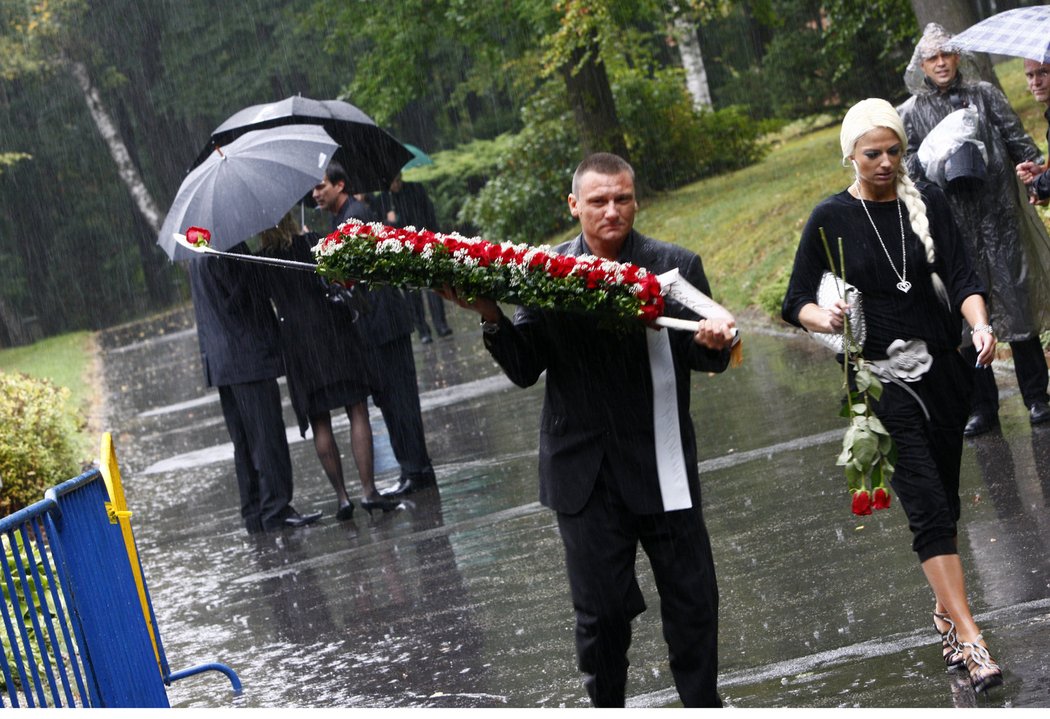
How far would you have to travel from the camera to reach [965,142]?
8.07 meters

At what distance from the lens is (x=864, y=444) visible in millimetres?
5043

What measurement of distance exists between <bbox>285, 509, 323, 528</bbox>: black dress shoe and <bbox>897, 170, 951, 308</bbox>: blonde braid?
5871 millimetres

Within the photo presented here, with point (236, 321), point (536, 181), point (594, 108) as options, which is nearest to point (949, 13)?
point (236, 321)

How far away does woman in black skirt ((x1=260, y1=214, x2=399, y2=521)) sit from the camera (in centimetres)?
957

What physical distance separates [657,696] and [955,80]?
4.27 metres

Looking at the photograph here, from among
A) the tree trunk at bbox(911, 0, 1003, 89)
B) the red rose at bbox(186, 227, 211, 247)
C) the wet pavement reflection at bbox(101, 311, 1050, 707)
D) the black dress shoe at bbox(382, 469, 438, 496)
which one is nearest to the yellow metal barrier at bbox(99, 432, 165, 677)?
the wet pavement reflection at bbox(101, 311, 1050, 707)

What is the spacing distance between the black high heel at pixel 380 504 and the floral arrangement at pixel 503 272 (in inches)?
200

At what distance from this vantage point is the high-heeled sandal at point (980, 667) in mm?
4867

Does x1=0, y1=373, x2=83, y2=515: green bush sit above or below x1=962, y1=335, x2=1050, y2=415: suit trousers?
above

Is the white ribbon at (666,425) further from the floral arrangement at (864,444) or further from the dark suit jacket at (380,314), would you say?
the dark suit jacket at (380,314)

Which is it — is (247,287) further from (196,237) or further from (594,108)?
(594,108)

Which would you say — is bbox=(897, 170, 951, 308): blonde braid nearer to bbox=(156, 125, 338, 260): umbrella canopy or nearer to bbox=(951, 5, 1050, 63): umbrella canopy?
bbox=(951, 5, 1050, 63): umbrella canopy

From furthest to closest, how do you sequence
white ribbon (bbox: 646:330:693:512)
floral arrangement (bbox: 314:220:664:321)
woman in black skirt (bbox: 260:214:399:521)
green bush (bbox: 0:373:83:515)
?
green bush (bbox: 0:373:83:515) < woman in black skirt (bbox: 260:214:399:521) < white ribbon (bbox: 646:330:693:512) < floral arrangement (bbox: 314:220:664:321)

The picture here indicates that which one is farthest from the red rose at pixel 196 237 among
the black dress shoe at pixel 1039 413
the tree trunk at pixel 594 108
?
the tree trunk at pixel 594 108
